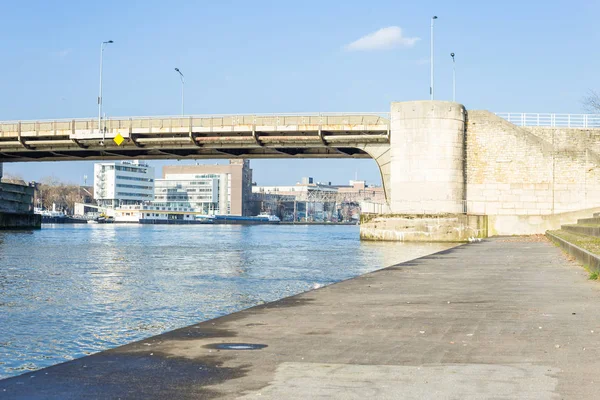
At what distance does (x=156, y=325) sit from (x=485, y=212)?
55.3 metres

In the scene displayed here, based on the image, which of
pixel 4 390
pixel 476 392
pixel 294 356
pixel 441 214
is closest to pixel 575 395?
pixel 476 392

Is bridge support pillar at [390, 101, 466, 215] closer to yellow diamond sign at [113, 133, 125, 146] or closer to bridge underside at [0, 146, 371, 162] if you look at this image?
bridge underside at [0, 146, 371, 162]

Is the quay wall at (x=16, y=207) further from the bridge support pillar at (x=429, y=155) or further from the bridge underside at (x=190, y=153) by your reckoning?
the bridge support pillar at (x=429, y=155)

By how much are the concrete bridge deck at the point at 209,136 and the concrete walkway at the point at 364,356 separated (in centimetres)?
5392

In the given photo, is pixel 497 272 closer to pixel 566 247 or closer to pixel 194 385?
pixel 566 247

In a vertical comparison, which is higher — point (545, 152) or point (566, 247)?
point (545, 152)

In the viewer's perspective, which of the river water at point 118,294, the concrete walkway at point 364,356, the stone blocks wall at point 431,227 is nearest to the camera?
the concrete walkway at point 364,356

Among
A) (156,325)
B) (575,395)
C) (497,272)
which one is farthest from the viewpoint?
(497,272)

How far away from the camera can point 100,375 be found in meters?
8.63

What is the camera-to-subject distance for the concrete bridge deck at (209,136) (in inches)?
2768

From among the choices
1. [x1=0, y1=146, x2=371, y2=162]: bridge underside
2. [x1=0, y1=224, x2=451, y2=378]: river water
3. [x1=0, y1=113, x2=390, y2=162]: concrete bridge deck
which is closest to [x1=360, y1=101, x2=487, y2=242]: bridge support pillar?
[x1=0, y1=113, x2=390, y2=162]: concrete bridge deck

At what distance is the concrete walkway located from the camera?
7879 millimetres

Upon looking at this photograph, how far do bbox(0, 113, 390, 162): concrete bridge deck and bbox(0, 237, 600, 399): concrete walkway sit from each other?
5392 centimetres

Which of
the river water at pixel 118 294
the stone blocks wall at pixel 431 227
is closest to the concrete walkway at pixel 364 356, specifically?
the river water at pixel 118 294
